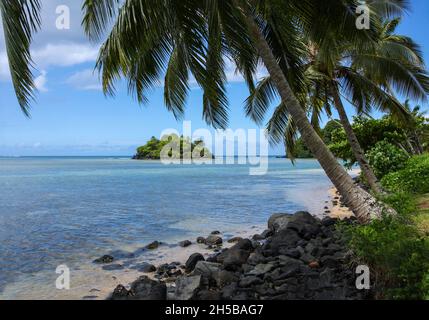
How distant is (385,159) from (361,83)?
5.92m

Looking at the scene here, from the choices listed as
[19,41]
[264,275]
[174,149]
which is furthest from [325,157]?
[174,149]

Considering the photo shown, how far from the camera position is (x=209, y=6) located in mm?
7598

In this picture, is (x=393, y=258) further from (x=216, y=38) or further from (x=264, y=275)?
(x=216, y=38)

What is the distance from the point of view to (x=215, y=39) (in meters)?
8.05

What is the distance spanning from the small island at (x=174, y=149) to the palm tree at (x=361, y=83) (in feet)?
66.5

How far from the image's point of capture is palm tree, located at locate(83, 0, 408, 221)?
7.74 meters

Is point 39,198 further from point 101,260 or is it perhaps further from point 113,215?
point 101,260

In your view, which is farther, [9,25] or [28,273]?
[28,273]

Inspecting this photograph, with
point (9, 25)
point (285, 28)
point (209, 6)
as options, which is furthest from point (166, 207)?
point (9, 25)

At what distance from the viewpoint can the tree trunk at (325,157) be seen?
7451mm

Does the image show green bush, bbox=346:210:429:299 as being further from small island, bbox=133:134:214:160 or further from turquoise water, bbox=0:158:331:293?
small island, bbox=133:134:214:160

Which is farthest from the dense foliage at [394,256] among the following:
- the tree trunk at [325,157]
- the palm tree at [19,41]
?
the palm tree at [19,41]

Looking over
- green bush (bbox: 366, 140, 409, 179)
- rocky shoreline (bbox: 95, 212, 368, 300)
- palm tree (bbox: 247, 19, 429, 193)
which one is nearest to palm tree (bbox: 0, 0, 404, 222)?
rocky shoreline (bbox: 95, 212, 368, 300)
